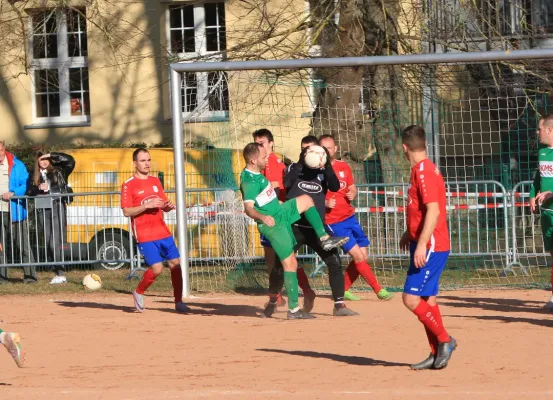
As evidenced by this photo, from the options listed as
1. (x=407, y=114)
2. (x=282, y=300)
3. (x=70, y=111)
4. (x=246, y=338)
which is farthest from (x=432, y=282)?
(x=70, y=111)

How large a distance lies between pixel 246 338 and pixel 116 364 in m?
1.62

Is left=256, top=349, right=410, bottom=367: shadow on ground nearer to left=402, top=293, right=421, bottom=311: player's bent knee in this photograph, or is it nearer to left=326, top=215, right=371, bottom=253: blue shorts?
left=402, top=293, right=421, bottom=311: player's bent knee

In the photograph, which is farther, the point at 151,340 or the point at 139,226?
the point at 139,226

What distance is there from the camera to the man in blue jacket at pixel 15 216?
1564 centimetres

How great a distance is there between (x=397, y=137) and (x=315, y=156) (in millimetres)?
5375

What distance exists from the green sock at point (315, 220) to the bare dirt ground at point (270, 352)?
905mm

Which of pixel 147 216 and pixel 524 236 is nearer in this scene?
pixel 147 216

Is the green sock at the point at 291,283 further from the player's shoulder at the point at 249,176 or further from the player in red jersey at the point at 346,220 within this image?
the player in red jersey at the point at 346,220

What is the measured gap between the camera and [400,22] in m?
16.9

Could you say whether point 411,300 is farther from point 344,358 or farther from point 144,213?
point 144,213

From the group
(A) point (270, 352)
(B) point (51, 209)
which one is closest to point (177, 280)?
(A) point (270, 352)

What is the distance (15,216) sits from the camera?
619 inches

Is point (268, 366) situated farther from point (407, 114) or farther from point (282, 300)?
point (407, 114)

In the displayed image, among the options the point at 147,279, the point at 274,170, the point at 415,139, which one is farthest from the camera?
the point at 274,170
